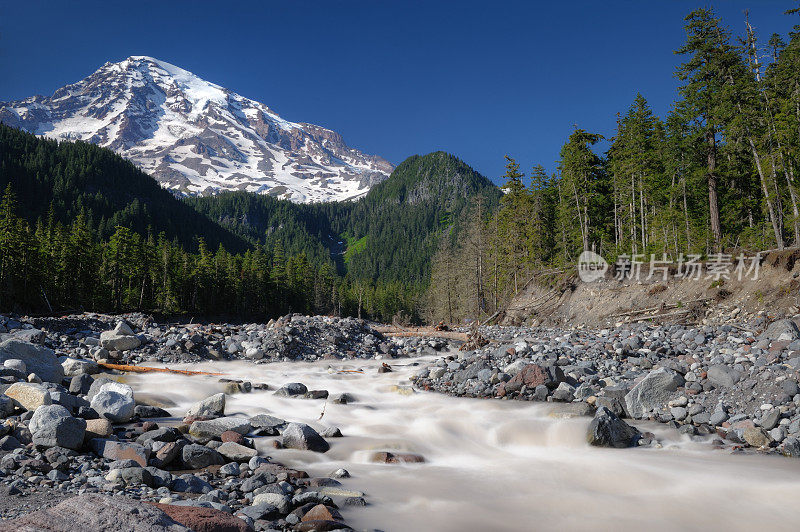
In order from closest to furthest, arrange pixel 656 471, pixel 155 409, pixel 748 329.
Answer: pixel 656 471
pixel 155 409
pixel 748 329

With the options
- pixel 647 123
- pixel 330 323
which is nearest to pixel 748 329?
pixel 330 323

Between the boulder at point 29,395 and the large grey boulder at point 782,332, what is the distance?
46.6ft

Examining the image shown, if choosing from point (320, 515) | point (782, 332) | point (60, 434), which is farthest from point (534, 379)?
point (60, 434)

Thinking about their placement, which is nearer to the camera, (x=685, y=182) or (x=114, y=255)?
(x=685, y=182)

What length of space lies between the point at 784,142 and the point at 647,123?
50.2ft

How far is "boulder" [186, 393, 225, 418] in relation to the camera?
8086 millimetres

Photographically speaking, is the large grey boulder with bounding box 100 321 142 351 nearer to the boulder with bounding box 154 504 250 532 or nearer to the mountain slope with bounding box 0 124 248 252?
the boulder with bounding box 154 504 250 532

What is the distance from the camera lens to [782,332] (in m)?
9.88

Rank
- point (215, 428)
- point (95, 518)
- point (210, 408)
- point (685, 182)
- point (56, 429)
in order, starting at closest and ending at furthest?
point (95, 518)
point (56, 429)
point (215, 428)
point (210, 408)
point (685, 182)

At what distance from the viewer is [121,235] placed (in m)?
62.7

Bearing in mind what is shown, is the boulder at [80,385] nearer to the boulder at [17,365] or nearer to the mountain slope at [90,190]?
the boulder at [17,365]

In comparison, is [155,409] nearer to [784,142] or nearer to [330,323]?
[330,323]

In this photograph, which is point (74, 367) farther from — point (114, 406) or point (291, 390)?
point (291, 390)

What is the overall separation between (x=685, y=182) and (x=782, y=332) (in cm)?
2691
